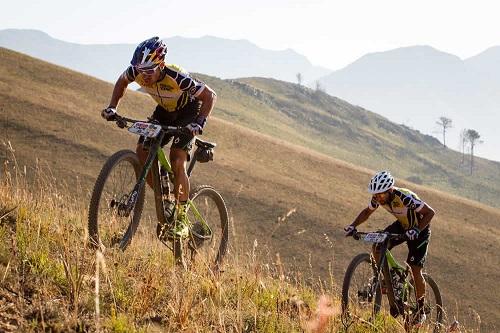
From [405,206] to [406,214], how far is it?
0.17 m

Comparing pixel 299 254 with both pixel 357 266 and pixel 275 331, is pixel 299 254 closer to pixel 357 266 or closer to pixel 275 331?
pixel 357 266

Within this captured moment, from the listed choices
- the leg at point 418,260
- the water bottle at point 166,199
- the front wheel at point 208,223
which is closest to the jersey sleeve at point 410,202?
the leg at point 418,260

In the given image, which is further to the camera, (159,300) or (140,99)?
(140,99)

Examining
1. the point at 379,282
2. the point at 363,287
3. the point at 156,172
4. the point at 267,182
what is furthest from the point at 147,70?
the point at 267,182

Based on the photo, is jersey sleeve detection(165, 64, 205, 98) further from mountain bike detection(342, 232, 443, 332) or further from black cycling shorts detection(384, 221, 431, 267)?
black cycling shorts detection(384, 221, 431, 267)

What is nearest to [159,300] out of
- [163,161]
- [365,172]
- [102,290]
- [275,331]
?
[102,290]

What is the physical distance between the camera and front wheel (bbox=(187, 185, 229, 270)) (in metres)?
6.77

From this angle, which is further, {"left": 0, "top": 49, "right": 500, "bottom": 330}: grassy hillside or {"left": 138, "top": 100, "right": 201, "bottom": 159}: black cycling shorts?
{"left": 0, "top": 49, "right": 500, "bottom": 330}: grassy hillside

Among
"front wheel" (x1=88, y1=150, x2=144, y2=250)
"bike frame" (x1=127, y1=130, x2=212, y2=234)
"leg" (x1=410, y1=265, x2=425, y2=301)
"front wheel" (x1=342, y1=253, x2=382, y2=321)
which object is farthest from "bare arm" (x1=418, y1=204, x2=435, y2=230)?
"front wheel" (x1=88, y1=150, x2=144, y2=250)

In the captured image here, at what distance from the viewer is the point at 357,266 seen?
7.77 metres

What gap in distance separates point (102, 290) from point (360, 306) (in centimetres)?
448

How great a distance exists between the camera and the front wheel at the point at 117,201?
5.22 metres

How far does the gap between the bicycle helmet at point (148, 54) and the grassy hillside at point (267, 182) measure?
8.27 metres

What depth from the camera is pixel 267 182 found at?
29.4m
